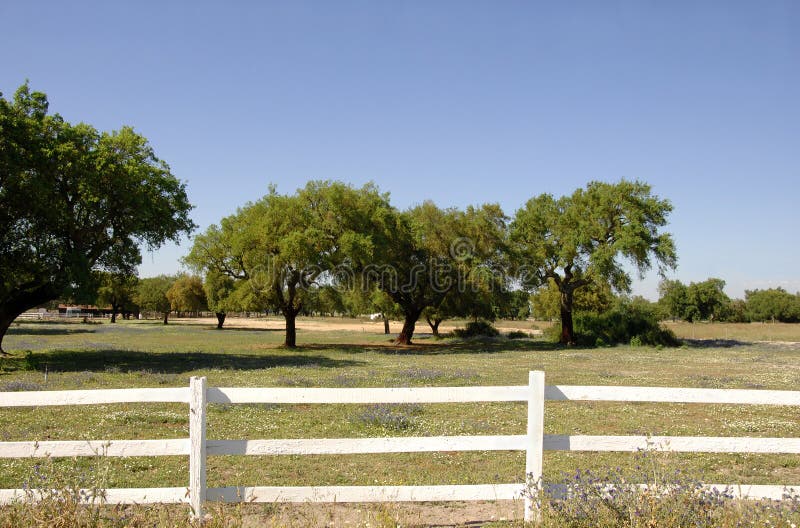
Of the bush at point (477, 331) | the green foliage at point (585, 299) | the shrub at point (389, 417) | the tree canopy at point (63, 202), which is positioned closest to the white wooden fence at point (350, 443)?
the shrub at point (389, 417)

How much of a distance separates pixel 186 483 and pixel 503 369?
68.8 feet

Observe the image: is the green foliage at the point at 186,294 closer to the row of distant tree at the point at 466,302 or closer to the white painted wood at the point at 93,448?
the row of distant tree at the point at 466,302

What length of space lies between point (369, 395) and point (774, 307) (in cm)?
15484

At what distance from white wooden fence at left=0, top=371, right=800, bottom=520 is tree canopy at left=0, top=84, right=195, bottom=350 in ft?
74.2

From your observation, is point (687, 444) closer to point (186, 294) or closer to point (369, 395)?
point (369, 395)

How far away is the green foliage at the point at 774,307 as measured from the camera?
129350 mm

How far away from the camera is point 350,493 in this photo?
5.84 meters

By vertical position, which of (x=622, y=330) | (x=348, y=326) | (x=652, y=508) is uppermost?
(x=652, y=508)

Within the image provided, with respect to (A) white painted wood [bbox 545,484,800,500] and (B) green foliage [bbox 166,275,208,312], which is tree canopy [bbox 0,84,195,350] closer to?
(A) white painted wood [bbox 545,484,800,500]

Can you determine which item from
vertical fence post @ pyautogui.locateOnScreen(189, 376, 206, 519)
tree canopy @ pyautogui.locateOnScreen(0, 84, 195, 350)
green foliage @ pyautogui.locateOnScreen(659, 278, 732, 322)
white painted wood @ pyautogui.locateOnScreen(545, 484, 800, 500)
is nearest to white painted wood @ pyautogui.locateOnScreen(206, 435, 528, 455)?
vertical fence post @ pyautogui.locateOnScreen(189, 376, 206, 519)

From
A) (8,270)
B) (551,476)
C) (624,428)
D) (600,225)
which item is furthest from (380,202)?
(551,476)

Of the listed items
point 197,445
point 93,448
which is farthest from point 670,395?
point 93,448

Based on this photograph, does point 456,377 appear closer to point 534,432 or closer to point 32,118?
point 534,432

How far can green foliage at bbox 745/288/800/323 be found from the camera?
129 metres
